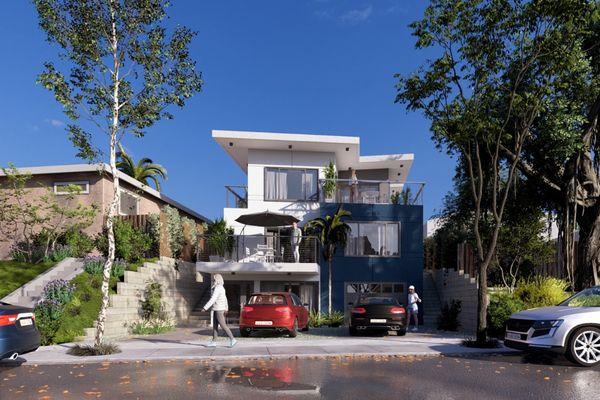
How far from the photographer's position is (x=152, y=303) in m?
17.6

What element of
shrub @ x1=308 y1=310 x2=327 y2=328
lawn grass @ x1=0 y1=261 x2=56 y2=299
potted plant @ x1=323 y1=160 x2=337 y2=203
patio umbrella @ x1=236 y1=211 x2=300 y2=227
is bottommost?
shrub @ x1=308 y1=310 x2=327 y2=328

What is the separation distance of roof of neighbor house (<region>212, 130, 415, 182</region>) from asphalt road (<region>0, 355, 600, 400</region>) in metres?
13.4

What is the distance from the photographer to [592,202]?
1909cm

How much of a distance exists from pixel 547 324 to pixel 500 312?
5.33 metres

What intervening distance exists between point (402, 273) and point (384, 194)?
3.50 metres

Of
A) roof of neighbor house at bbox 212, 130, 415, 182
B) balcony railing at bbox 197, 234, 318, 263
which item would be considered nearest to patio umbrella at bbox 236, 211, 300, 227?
balcony railing at bbox 197, 234, 318, 263

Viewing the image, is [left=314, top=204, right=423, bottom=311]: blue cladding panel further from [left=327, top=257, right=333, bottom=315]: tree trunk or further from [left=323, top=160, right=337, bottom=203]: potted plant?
[left=323, top=160, right=337, bottom=203]: potted plant

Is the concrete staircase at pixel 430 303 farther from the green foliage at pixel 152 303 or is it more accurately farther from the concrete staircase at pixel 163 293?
the green foliage at pixel 152 303

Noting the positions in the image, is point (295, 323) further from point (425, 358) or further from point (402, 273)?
point (402, 273)

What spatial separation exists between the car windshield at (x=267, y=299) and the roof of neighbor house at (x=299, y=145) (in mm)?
9071

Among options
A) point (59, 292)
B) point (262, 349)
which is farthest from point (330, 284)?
point (59, 292)

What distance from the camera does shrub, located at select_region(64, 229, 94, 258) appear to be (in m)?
19.7

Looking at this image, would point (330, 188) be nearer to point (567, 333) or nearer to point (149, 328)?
point (149, 328)

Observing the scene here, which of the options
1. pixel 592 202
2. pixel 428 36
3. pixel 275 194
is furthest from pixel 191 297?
pixel 592 202
